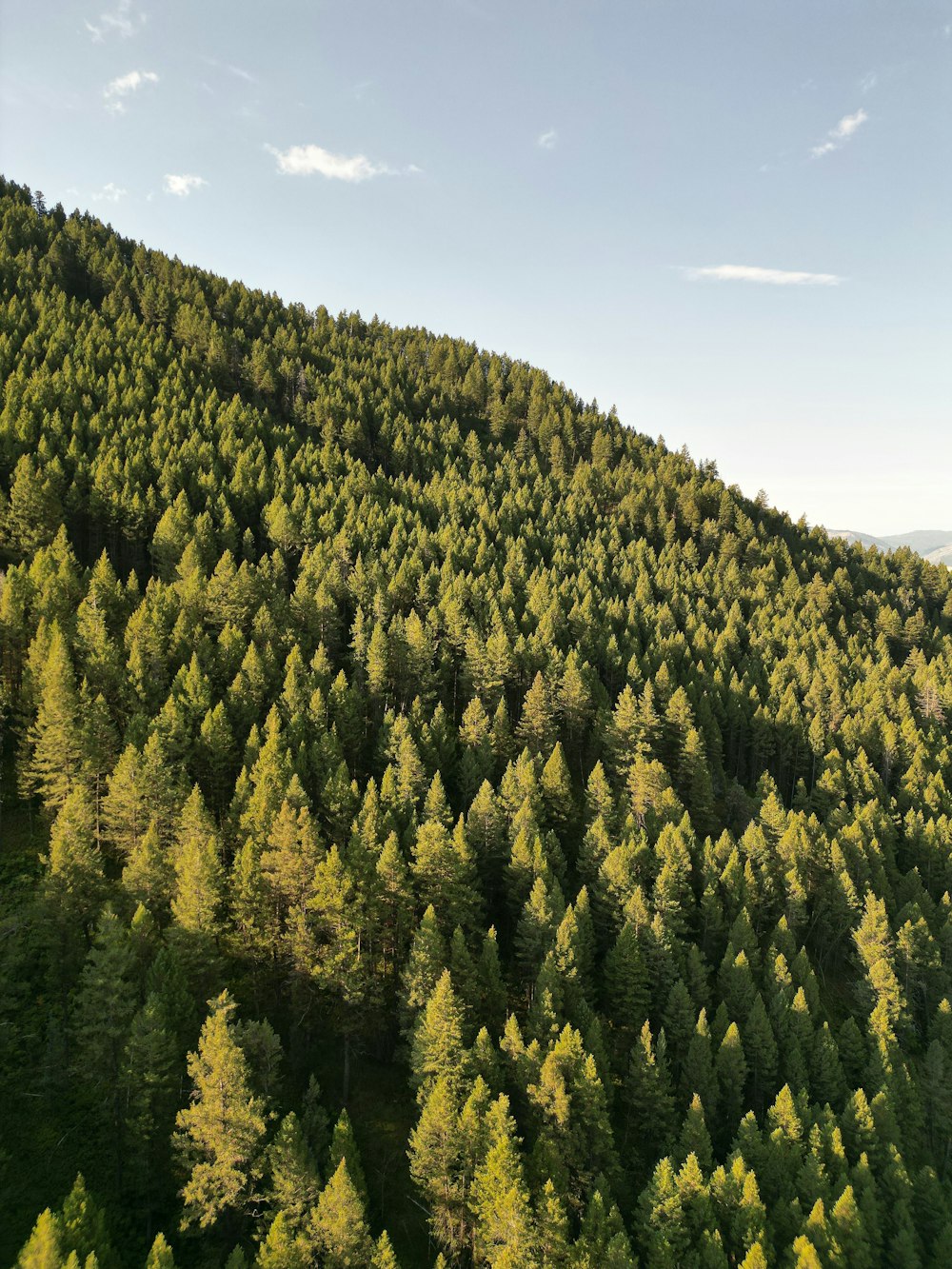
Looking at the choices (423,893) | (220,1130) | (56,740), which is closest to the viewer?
(220,1130)

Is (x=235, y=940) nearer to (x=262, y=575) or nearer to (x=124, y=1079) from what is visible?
(x=124, y=1079)

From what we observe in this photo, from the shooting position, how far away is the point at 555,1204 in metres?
27.7

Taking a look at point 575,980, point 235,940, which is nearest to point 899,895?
point 575,980

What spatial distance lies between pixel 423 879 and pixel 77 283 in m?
166

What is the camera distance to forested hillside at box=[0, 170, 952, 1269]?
29.1 meters

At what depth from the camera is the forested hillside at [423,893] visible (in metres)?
29.1

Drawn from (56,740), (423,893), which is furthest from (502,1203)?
(56,740)

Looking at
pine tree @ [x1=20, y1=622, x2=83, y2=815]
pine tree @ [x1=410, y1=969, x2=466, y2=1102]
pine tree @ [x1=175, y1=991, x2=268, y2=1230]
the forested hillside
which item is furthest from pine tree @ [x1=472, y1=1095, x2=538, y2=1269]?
pine tree @ [x1=20, y1=622, x2=83, y2=815]

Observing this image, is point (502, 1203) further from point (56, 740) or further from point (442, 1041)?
point (56, 740)

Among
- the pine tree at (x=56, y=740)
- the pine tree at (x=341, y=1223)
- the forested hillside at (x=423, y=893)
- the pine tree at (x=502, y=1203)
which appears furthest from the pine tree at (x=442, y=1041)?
the pine tree at (x=56, y=740)

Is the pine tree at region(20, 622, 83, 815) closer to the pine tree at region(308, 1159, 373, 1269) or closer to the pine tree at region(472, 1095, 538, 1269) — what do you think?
the pine tree at region(308, 1159, 373, 1269)

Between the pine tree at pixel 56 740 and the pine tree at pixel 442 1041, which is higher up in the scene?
the pine tree at pixel 56 740

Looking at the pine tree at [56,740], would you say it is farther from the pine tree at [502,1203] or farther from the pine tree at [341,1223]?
the pine tree at [502,1203]

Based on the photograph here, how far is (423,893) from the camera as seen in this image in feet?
137
